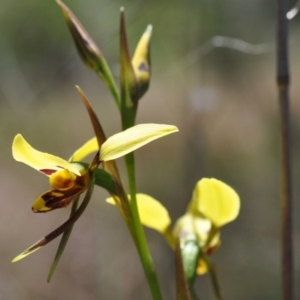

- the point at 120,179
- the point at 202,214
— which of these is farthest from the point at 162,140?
the point at 120,179

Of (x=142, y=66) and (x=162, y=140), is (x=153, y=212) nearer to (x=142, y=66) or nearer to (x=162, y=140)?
(x=142, y=66)

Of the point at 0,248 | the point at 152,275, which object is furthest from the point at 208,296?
the point at 152,275

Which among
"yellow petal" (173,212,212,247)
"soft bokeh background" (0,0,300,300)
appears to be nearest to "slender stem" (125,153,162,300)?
"yellow petal" (173,212,212,247)

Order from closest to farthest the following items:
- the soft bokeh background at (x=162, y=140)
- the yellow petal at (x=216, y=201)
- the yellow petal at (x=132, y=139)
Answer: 1. the yellow petal at (x=132, y=139)
2. the yellow petal at (x=216, y=201)
3. the soft bokeh background at (x=162, y=140)

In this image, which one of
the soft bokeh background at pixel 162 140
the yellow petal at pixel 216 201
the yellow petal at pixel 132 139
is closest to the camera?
the yellow petal at pixel 132 139

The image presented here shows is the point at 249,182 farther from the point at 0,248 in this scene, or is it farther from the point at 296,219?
the point at 0,248

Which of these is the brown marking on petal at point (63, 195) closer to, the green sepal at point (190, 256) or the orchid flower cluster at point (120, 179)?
the orchid flower cluster at point (120, 179)

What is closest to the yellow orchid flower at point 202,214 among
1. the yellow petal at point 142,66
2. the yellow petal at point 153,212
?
the yellow petal at point 153,212

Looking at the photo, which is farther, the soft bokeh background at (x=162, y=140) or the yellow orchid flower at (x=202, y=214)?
the soft bokeh background at (x=162, y=140)
